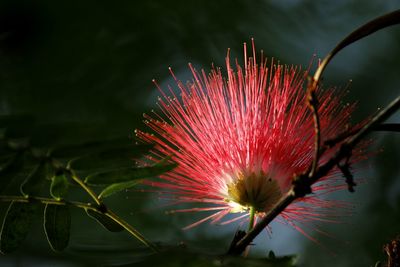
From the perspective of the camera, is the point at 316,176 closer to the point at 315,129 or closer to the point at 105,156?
the point at 315,129

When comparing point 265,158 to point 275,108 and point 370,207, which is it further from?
point 370,207

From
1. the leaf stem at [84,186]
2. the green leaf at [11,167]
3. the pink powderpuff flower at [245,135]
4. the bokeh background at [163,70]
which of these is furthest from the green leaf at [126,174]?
the bokeh background at [163,70]

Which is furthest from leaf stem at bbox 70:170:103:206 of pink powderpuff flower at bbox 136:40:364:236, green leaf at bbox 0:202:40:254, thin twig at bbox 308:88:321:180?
thin twig at bbox 308:88:321:180

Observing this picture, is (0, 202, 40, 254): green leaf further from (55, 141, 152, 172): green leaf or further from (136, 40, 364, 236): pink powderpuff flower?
(136, 40, 364, 236): pink powderpuff flower

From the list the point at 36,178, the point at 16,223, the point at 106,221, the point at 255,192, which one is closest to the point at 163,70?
the point at 255,192

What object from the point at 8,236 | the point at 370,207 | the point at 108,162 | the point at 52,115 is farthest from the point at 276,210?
the point at 370,207
